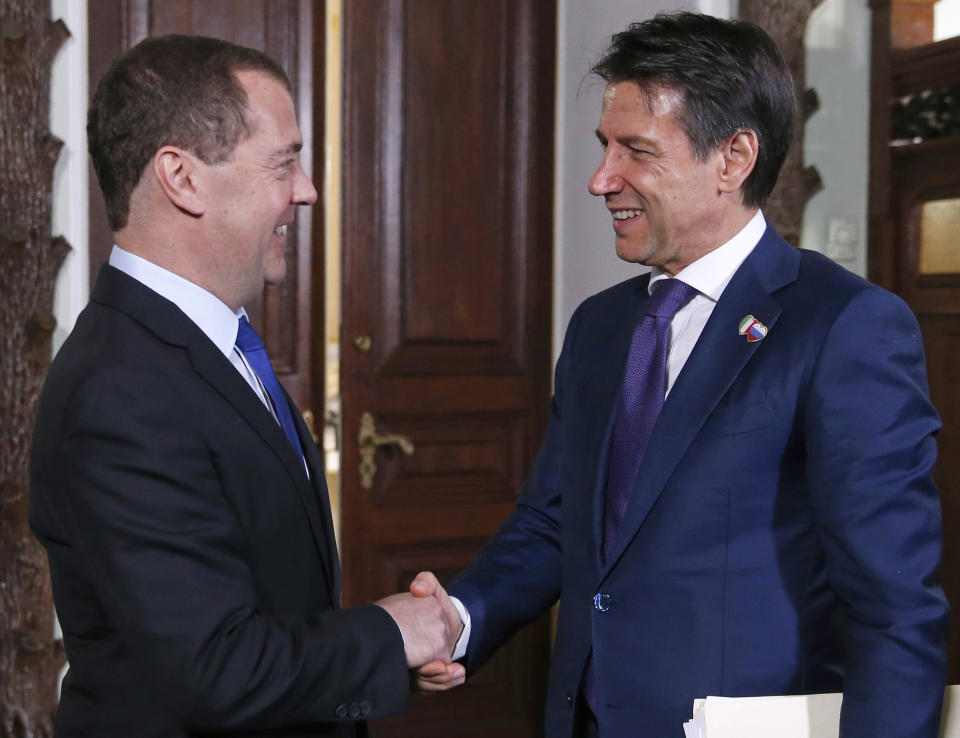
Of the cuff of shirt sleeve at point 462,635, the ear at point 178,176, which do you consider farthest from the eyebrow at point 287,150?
the cuff of shirt sleeve at point 462,635

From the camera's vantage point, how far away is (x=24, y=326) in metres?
2.78

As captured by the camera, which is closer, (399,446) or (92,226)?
(92,226)

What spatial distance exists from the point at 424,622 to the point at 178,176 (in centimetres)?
66

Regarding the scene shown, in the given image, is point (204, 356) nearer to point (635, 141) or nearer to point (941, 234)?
point (635, 141)

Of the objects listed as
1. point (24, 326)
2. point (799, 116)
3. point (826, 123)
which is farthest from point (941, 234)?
point (24, 326)


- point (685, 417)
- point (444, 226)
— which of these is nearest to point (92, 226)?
point (444, 226)

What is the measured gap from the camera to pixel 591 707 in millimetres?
1488

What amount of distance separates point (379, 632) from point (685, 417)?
1.53ft

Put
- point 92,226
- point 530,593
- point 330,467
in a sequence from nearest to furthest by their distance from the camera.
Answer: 1. point 530,593
2. point 92,226
3. point 330,467

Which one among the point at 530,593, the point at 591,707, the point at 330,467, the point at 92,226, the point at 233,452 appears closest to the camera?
the point at 233,452

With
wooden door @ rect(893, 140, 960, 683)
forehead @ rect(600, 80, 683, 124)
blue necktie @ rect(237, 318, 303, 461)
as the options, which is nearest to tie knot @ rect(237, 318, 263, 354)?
blue necktie @ rect(237, 318, 303, 461)

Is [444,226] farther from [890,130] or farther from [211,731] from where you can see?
[211,731]

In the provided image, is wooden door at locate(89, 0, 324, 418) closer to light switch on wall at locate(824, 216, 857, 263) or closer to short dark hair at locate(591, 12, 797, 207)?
light switch on wall at locate(824, 216, 857, 263)

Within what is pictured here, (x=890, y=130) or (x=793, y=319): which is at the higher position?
(x=890, y=130)
